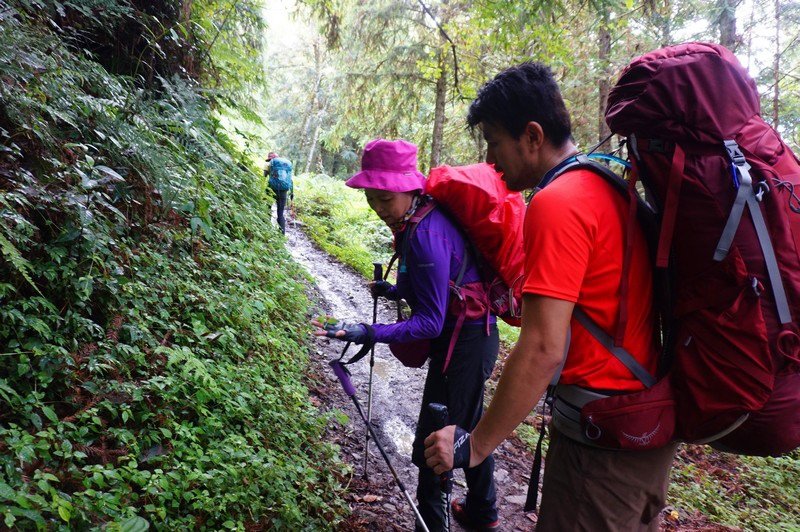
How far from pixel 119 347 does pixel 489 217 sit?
263 centimetres

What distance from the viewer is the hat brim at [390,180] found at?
2.99m

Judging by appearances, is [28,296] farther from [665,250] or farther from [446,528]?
[665,250]

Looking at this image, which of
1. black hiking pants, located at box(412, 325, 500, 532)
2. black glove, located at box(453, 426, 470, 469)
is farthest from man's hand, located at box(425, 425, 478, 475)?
black hiking pants, located at box(412, 325, 500, 532)

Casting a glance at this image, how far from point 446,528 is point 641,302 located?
2.14 meters

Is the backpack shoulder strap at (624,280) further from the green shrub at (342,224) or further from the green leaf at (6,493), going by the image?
the green shrub at (342,224)

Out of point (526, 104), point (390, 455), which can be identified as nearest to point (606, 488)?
point (526, 104)

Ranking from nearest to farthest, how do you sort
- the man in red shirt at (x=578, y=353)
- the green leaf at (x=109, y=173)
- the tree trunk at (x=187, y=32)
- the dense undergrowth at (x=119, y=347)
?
the man in red shirt at (x=578, y=353) → the dense undergrowth at (x=119, y=347) → the green leaf at (x=109, y=173) → the tree trunk at (x=187, y=32)

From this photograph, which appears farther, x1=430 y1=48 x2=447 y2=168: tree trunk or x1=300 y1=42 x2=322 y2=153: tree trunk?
x1=300 y1=42 x2=322 y2=153: tree trunk

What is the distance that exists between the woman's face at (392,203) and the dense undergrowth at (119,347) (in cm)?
178

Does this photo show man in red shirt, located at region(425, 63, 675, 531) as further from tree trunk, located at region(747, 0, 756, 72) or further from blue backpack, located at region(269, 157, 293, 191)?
tree trunk, located at region(747, 0, 756, 72)

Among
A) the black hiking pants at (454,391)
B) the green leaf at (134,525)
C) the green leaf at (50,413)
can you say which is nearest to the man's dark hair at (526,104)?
the black hiking pants at (454,391)

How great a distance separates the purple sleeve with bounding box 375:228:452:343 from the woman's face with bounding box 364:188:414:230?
0.27 meters

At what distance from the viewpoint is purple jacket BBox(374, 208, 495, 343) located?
2.77 m

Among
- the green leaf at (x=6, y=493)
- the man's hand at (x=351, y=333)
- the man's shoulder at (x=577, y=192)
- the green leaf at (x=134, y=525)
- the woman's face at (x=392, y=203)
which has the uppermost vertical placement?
the man's shoulder at (x=577, y=192)
